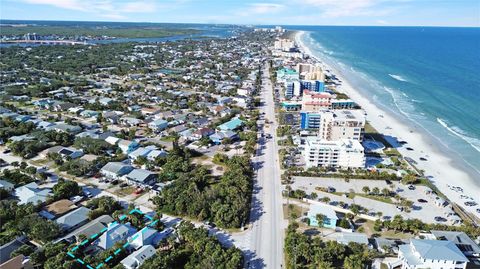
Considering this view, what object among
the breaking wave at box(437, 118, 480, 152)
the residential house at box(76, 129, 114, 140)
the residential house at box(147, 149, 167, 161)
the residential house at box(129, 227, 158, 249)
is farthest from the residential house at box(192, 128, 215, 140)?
the breaking wave at box(437, 118, 480, 152)

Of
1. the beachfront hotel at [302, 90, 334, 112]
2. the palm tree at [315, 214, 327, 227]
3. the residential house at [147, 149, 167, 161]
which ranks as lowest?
the palm tree at [315, 214, 327, 227]

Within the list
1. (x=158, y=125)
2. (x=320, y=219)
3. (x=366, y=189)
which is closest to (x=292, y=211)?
A: (x=320, y=219)

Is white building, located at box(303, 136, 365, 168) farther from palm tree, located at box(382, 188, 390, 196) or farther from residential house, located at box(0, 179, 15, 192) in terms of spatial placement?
residential house, located at box(0, 179, 15, 192)

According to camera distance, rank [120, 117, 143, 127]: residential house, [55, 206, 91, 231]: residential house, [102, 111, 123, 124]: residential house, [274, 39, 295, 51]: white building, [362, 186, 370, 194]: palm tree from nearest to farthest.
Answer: [55, 206, 91, 231]: residential house
[362, 186, 370, 194]: palm tree
[120, 117, 143, 127]: residential house
[102, 111, 123, 124]: residential house
[274, 39, 295, 51]: white building

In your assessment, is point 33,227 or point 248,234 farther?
point 248,234

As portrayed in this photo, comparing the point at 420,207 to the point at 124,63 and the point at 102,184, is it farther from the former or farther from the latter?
the point at 124,63

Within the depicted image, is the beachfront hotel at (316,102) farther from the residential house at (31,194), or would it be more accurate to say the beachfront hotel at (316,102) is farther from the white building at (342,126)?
the residential house at (31,194)

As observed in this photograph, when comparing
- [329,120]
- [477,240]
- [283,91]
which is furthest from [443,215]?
[283,91]
